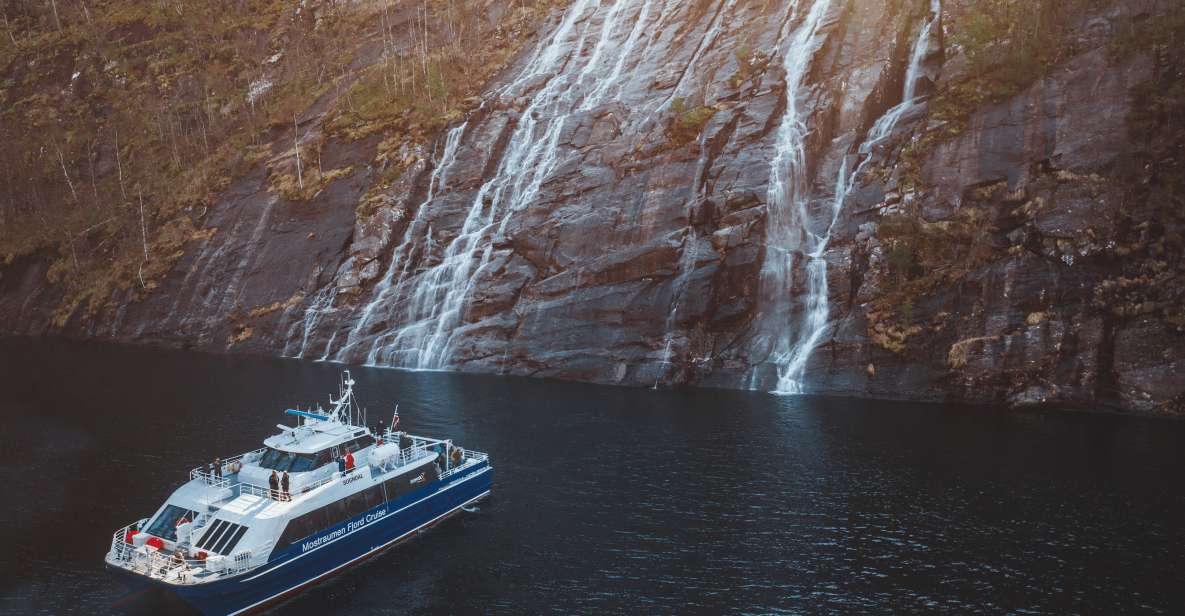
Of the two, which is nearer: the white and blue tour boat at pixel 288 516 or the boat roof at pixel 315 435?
the white and blue tour boat at pixel 288 516

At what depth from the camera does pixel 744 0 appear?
94.8 meters

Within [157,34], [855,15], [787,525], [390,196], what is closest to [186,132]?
[157,34]

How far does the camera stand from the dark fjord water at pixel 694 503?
3034 centimetres

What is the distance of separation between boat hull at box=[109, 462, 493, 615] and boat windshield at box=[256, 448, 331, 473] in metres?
2.95

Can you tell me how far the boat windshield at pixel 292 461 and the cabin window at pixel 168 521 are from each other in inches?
141

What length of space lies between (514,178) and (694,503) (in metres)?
55.3

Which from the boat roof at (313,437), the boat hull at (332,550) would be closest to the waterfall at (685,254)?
the boat hull at (332,550)

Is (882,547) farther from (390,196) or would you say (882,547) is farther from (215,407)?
Result: (390,196)

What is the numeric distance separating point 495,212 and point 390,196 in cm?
1410

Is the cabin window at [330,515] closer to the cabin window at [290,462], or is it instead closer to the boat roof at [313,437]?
the cabin window at [290,462]

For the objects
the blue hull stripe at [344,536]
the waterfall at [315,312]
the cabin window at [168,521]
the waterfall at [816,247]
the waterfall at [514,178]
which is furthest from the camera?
the waterfall at [315,312]

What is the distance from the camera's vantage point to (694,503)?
39344 millimetres

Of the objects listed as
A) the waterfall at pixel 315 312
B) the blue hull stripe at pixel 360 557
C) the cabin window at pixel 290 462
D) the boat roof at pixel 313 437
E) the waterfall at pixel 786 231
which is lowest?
the blue hull stripe at pixel 360 557

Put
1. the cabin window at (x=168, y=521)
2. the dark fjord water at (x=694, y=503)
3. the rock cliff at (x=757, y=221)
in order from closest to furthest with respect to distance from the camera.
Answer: the dark fjord water at (x=694, y=503), the cabin window at (x=168, y=521), the rock cliff at (x=757, y=221)
